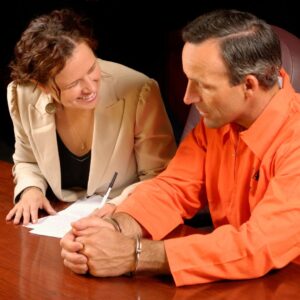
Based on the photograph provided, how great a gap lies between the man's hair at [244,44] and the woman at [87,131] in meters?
0.45

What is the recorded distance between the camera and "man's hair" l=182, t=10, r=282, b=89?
1438 mm

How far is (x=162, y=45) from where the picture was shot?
294cm

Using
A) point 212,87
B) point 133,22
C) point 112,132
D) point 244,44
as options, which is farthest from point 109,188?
point 133,22

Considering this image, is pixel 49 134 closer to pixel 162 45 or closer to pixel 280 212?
pixel 280 212

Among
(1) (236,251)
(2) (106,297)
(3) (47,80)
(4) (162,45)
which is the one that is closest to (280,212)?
(1) (236,251)

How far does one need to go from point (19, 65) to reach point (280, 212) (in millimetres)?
911

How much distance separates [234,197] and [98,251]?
419 millimetres

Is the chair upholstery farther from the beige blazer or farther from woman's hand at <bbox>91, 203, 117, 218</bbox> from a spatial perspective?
woman's hand at <bbox>91, 203, 117, 218</bbox>

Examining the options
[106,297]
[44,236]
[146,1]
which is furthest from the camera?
[146,1]

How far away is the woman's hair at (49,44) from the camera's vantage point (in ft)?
5.58

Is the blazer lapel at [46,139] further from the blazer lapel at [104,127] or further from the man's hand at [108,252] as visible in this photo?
the man's hand at [108,252]

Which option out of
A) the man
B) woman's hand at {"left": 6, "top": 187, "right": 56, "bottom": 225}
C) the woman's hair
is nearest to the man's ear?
the man

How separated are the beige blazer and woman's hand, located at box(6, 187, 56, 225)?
0.08 metres

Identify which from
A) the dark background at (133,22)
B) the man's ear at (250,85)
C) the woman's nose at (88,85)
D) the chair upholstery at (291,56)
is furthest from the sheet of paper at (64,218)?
the dark background at (133,22)
